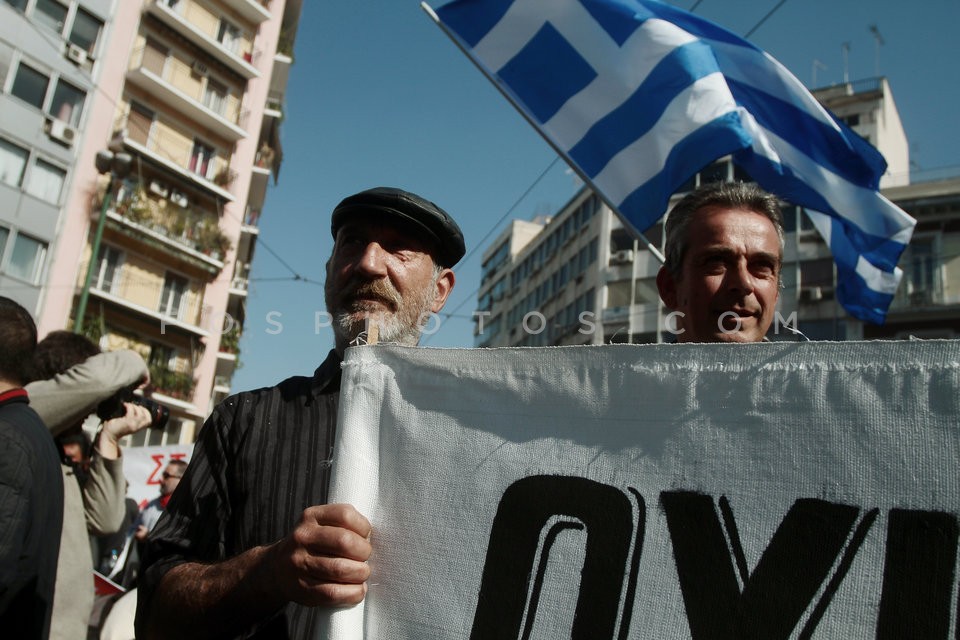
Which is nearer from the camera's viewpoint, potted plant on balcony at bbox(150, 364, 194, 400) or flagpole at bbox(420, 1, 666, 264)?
flagpole at bbox(420, 1, 666, 264)

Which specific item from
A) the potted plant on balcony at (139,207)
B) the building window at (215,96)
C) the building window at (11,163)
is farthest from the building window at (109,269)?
the building window at (215,96)

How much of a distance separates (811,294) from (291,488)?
102ft

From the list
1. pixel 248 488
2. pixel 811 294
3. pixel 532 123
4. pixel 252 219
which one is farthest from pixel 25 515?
pixel 252 219

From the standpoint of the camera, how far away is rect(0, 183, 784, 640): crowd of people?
146cm

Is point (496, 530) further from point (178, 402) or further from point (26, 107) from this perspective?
point (178, 402)

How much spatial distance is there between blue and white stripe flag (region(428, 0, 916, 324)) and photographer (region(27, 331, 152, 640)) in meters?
2.22

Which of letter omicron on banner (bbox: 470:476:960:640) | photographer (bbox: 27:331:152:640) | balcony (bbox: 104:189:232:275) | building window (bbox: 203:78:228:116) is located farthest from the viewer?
building window (bbox: 203:78:228:116)

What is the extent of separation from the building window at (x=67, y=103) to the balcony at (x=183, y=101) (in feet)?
7.12

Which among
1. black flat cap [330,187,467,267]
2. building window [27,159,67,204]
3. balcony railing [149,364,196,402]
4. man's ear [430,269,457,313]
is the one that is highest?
building window [27,159,67,204]

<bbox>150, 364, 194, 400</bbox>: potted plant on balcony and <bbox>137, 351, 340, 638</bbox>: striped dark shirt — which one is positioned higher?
<bbox>150, 364, 194, 400</bbox>: potted plant on balcony

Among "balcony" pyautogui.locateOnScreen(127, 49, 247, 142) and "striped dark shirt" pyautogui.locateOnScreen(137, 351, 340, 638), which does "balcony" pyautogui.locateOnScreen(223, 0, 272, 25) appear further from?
"striped dark shirt" pyautogui.locateOnScreen(137, 351, 340, 638)

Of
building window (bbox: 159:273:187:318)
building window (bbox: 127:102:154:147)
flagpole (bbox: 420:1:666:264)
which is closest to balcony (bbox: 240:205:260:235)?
building window (bbox: 159:273:187:318)

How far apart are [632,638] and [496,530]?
0.28 meters

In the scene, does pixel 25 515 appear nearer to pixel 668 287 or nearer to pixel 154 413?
pixel 154 413
